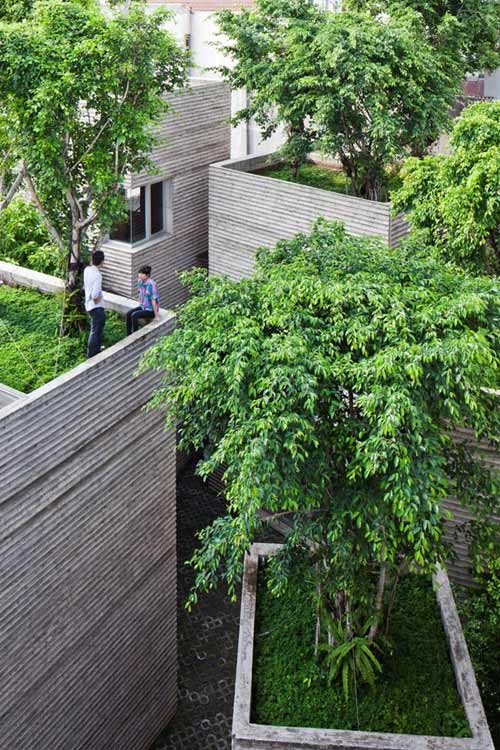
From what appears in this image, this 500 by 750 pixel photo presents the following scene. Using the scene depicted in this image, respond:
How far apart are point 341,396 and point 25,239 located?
12168mm

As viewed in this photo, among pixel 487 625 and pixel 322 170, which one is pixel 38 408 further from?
pixel 322 170

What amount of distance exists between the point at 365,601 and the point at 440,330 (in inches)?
137

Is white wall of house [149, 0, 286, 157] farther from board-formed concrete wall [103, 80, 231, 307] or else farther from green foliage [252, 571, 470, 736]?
green foliage [252, 571, 470, 736]

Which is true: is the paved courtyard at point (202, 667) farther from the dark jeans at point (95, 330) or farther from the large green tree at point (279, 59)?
the large green tree at point (279, 59)

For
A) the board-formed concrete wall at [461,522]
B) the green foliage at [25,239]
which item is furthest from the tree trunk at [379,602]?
the green foliage at [25,239]

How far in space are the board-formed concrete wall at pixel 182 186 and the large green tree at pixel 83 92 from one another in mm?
5661

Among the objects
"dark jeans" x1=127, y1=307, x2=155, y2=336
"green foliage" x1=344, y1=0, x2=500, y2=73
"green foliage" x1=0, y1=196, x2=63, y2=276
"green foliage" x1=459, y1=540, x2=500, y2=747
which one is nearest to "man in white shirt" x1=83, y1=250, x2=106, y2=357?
"dark jeans" x1=127, y1=307, x2=155, y2=336

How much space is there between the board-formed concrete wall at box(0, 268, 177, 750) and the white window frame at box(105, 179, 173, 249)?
6681mm

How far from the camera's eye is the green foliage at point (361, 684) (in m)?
11.8

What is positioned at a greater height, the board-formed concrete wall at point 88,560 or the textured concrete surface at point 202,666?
the board-formed concrete wall at point 88,560

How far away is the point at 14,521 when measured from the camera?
1144 cm

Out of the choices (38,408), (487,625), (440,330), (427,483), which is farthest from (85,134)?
(487,625)

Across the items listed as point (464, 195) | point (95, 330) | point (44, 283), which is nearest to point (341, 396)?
point (464, 195)

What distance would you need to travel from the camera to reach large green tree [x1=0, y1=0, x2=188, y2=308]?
40.2 feet
